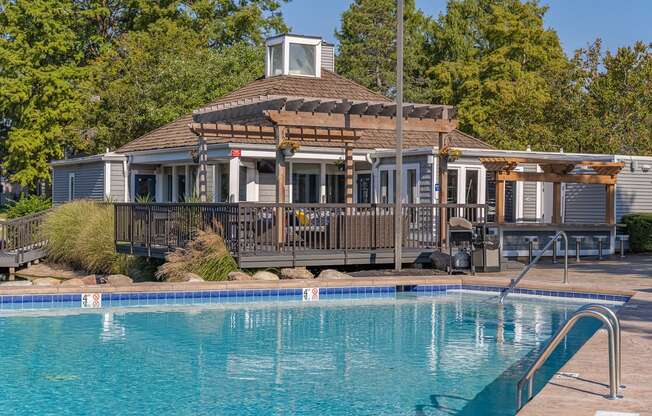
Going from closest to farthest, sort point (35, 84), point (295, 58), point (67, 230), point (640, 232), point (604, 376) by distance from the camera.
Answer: point (604, 376), point (67, 230), point (640, 232), point (295, 58), point (35, 84)

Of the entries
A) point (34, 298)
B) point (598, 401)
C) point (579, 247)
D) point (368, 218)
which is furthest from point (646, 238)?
point (598, 401)

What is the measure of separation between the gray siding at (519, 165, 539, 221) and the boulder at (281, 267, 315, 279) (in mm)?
10705

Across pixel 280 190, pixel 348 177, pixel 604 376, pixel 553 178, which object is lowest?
pixel 604 376

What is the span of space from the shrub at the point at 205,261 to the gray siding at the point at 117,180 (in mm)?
12364

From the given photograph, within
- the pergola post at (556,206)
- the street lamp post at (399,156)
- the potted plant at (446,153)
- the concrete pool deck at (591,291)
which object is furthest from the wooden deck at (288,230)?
the pergola post at (556,206)

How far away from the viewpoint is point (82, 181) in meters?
30.8

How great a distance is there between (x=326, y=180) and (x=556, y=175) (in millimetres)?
7193

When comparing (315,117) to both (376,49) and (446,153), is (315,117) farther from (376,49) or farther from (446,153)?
(376,49)

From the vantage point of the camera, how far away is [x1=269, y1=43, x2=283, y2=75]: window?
27959mm

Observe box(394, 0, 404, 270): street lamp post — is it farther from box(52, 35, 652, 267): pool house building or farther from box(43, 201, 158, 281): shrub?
box(43, 201, 158, 281): shrub

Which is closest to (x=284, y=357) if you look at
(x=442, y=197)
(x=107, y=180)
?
(x=442, y=197)

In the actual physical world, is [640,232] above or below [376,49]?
below

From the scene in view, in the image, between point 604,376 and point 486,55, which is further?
point 486,55

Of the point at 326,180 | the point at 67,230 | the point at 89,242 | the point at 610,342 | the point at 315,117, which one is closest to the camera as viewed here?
the point at 610,342
